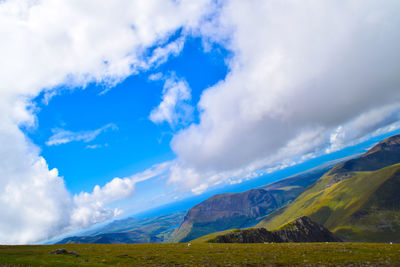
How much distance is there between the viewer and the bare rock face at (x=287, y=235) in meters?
117

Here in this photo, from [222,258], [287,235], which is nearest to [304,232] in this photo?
[287,235]

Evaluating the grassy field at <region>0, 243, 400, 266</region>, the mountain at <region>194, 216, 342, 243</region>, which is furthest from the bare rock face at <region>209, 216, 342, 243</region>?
the grassy field at <region>0, 243, 400, 266</region>

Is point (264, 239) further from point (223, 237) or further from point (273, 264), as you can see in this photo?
point (273, 264)

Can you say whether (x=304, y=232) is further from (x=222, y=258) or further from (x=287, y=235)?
(x=222, y=258)

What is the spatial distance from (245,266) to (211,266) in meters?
4.81

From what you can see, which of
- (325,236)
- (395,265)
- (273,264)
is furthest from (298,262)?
(325,236)

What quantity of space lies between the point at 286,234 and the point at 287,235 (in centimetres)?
102

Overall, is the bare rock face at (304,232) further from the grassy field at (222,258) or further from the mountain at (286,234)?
the grassy field at (222,258)

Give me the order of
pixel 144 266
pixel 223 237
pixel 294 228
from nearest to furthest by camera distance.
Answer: pixel 144 266 → pixel 223 237 → pixel 294 228

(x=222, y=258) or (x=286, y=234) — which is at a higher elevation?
(x=222, y=258)

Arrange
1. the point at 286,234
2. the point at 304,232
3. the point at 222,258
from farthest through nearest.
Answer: the point at 304,232, the point at 286,234, the point at 222,258

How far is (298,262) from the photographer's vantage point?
97.1 feet

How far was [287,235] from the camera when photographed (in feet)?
546

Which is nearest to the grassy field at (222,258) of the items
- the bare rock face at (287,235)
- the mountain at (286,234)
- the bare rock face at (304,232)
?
the mountain at (286,234)
